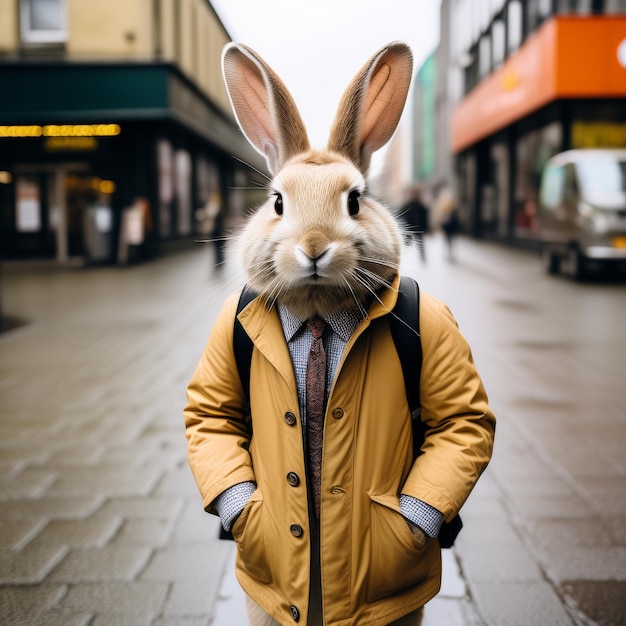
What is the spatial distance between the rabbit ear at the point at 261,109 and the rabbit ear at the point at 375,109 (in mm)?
103

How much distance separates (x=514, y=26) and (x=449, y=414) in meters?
25.1

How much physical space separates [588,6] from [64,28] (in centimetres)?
1294

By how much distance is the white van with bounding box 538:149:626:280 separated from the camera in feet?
44.1

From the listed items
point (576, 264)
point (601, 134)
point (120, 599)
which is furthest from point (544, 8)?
point (120, 599)

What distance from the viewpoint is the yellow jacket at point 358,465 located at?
186cm

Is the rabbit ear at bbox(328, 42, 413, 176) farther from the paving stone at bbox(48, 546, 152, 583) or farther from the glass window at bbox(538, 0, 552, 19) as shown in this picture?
the glass window at bbox(538, 0, 552, 19)

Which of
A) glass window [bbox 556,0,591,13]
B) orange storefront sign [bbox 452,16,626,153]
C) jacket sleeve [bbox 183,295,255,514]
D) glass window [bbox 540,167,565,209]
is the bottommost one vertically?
jacket sleeve [bbox 183,295,255,514]

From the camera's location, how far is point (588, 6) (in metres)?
19.0

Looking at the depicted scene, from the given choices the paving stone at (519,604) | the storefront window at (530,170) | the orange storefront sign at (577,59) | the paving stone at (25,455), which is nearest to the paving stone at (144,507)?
the paving stone at (25,455)

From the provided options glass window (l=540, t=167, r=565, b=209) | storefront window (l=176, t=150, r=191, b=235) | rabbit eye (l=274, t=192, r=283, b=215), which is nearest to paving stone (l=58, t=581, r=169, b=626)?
rabbit eye (l=274, t=192, r=283, b=215)

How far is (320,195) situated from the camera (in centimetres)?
175

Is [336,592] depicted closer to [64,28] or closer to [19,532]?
[19,532]

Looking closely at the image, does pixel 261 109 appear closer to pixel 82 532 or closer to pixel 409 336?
pixel 409 336

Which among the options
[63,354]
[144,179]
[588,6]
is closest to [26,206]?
[144,179]
